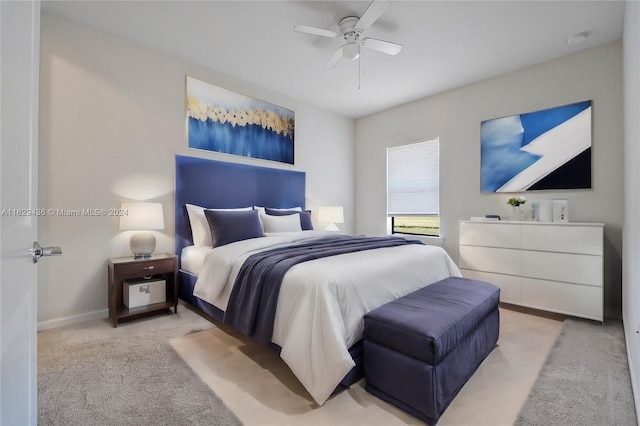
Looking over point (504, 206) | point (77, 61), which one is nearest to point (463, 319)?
point (504, 206)

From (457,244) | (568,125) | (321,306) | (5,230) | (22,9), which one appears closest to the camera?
(5,230)

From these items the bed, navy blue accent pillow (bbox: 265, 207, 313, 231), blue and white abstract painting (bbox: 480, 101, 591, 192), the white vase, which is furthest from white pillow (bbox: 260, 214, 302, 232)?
the white vase

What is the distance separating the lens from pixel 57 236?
2.54 meters

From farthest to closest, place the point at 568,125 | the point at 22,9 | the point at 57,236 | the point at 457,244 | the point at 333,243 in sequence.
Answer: the point at 457,244
the point at 568,125
the point at 333,243
the point at 57,236
the point at 22,9

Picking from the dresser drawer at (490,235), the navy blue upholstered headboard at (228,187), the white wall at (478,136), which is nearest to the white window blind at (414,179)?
the white wall at (478,136)

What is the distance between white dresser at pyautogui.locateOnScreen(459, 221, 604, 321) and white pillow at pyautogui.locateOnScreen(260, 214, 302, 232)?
2.10m

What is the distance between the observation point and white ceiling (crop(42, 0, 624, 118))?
2461 mm

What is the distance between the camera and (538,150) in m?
3.38

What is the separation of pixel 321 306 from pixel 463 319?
832mm

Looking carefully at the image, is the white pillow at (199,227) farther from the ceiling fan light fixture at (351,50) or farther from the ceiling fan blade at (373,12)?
the ceiling fan blade at (373,12)

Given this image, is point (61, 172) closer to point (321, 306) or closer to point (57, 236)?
point (57, 236)

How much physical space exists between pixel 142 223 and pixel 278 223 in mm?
1418

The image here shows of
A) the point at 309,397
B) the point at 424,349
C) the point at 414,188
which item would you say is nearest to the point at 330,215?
the point at 414,188

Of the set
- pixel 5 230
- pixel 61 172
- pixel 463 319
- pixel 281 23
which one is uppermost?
pixel 281 23
